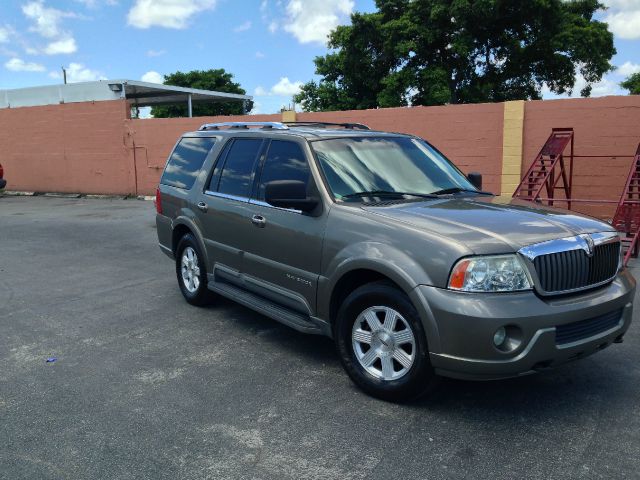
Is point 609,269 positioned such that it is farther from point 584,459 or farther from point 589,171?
point 589,171

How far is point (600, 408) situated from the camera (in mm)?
3682

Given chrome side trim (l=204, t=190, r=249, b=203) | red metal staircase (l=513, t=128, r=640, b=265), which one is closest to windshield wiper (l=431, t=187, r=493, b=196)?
chrome side trim (l=204, t=190, r=249, b=203)

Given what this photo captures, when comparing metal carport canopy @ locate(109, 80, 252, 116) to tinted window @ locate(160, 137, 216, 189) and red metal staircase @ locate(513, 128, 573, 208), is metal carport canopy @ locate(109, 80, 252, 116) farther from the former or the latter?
tinted window @ locate(160, 137, 216, 189)

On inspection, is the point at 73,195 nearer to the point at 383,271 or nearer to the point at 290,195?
the point at 290,195

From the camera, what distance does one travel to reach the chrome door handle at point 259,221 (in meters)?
4.71

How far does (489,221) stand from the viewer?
3.65 metres

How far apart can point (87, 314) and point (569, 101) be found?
958 cm

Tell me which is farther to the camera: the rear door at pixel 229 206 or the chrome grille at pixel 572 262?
the rear door at pixel 229 206

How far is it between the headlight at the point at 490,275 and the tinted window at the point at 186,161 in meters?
3.37

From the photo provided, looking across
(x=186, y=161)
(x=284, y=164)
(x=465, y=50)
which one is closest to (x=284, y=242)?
(x=284, y=164)

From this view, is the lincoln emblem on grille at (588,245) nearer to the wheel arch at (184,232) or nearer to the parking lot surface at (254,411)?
the parking lot surface at (254,411)

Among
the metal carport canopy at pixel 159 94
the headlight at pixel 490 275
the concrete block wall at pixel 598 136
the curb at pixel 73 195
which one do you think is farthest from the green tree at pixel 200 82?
the headlight at pixel 490 275

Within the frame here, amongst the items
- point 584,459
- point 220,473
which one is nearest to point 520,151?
point 584,459

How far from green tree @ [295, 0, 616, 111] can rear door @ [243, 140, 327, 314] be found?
75.3 ft
